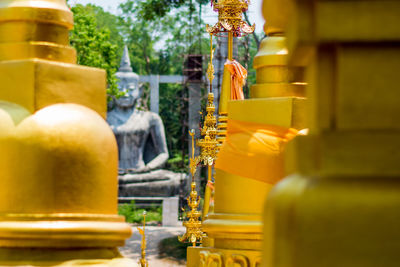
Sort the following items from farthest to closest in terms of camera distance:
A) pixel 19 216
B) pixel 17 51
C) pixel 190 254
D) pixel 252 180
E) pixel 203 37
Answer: pixel 203 37
pixel 190 254
pixel 252 180
pixel 17 51
pixel 19 216

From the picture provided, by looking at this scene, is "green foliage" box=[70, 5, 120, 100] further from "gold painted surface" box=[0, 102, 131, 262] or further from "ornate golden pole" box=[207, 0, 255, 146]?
"gold painted surface" box=[0, 102, 131, 262]

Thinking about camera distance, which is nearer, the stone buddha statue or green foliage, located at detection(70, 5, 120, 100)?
green foliage, located at detection(70, 5, 120, 100)

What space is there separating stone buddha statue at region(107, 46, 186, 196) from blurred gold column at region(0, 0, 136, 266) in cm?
2721

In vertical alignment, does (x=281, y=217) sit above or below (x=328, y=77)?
below

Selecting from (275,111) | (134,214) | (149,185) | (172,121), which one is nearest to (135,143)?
(149,185)

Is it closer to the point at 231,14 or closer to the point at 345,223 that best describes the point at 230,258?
the point at 345,223

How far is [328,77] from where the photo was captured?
84.5 inches

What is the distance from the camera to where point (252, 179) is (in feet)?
17.2

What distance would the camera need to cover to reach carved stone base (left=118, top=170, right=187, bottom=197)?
3038 cm

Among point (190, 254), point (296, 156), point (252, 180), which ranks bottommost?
point (190, 254)

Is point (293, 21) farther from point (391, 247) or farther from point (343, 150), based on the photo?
point (391, 247)

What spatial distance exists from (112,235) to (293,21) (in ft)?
3.07

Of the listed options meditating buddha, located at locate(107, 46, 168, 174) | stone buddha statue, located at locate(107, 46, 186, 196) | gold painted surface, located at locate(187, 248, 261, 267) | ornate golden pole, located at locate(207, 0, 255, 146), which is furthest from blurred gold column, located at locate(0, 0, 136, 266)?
meditating buddha, located at locate(107, 46, 168, 174)

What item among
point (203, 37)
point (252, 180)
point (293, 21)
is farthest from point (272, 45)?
point (203, 37)
